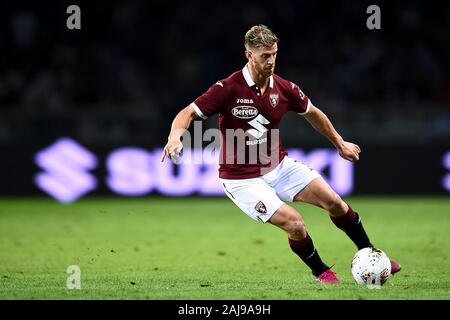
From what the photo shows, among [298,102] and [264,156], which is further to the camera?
[298,102]

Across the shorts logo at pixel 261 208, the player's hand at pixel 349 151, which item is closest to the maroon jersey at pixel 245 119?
the shorts logo at pixel 261 208

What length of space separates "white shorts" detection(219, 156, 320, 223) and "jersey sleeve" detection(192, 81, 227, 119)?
2.26 ft

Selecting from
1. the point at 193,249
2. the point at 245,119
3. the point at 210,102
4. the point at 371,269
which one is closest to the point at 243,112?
the point at 245,119

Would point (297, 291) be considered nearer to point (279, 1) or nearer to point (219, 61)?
point (219, 61)

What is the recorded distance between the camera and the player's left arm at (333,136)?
345 inches

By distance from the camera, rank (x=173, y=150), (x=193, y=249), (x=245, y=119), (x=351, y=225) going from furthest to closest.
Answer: (x=193, y=249)
(x=351, y=225)
(x=245, y=119)
(x=173, y=150)

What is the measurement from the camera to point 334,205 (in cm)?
854

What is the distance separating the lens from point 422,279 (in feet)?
28.8

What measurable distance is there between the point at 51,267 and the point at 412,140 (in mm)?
9923

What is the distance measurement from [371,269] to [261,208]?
1.10 m

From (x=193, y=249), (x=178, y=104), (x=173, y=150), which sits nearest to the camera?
(x=173, y=150)

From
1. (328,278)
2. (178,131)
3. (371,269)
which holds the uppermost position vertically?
(178,131)

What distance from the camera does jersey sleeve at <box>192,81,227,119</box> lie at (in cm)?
834

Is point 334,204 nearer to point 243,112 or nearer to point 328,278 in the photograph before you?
point 328,278
